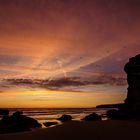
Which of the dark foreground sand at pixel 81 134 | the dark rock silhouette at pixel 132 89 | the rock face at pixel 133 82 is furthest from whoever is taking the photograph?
the rock face at pixel 133 82

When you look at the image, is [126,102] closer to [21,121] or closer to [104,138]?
[21,121]

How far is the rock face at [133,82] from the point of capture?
49.8 m

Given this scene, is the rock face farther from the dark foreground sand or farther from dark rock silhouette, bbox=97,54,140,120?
the dark foreground sand

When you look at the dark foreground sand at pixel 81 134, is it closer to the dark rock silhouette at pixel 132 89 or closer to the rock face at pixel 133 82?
the dark rock silhouette at pixel 132 89

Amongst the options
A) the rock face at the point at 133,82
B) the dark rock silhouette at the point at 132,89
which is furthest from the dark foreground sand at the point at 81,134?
the rock face at the point at 133,82

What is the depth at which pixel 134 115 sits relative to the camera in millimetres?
45312

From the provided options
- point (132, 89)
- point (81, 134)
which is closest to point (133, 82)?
point (132, 89)

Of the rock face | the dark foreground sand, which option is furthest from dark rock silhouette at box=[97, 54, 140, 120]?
the dark foreground sand

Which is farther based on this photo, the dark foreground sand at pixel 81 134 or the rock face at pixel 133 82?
the rock face at pixel 133 82

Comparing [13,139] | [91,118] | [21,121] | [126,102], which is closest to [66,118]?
[91,118]

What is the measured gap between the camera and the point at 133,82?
5153 cm

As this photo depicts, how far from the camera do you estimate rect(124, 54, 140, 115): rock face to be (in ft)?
163

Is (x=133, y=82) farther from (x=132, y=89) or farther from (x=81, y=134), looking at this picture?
(x=81, y=134)

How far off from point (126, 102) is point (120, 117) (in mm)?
6793
